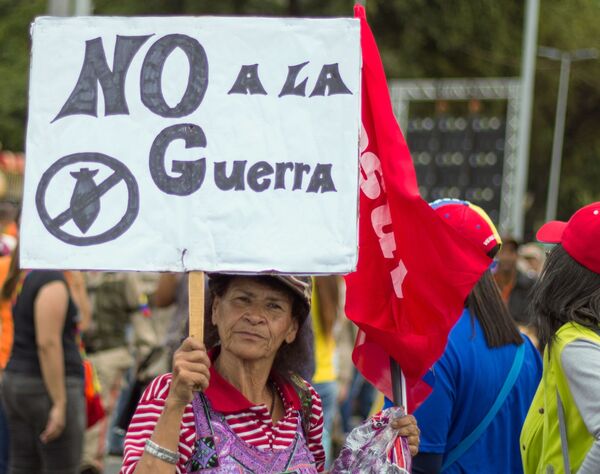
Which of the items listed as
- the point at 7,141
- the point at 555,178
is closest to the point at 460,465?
the point at 7,141

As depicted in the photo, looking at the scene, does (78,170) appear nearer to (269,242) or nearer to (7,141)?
(269,242)

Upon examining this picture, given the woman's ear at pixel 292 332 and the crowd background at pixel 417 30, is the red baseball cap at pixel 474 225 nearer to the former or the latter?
the woman's ear at pixel 292 332

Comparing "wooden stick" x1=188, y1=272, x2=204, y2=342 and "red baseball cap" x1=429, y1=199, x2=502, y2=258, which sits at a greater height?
"red baseball cap" x1=429, y1=199, x2=502, y2=258

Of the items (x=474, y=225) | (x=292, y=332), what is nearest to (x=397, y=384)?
(x=292, y=332)

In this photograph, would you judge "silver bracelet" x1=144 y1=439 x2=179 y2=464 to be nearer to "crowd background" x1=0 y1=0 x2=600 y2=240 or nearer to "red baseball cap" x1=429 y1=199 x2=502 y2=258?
"red baseball cap" x1=429 y1=199 x2=502 y2=258

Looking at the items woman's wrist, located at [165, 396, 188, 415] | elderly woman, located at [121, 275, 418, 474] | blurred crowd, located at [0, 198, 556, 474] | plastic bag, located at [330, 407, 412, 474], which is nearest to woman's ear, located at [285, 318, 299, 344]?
elderly woman, located at [121, 275, 418, 474]

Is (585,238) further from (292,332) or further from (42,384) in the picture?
(42,384)

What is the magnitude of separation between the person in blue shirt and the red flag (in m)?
0.37

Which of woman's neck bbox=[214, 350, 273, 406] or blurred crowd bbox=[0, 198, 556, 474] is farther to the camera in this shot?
blurred crowd bbox=[0, 198, 556, 474]

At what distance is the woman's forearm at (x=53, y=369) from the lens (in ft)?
18.9

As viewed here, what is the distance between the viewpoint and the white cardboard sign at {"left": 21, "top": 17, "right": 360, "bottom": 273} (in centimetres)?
303

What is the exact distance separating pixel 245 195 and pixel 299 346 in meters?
0.60

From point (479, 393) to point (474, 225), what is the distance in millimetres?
549

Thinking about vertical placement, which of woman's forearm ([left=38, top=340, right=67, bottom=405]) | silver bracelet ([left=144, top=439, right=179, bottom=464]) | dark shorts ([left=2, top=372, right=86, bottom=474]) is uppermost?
silver bracelet ([left=144, top=439, right=179, bottom=464])
